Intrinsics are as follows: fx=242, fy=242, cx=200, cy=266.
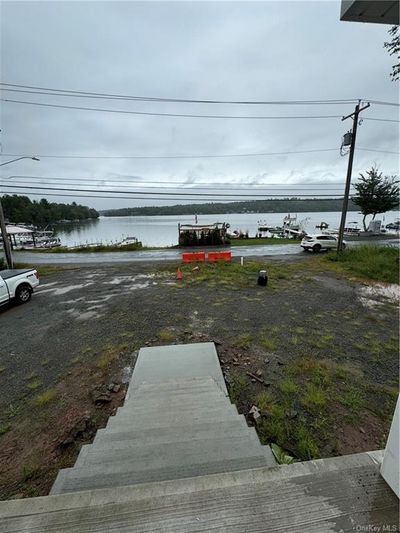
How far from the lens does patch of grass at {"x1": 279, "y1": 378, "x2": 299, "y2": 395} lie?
3.68m

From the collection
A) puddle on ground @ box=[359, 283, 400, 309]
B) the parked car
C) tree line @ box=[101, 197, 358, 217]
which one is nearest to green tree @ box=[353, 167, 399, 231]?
the parked car

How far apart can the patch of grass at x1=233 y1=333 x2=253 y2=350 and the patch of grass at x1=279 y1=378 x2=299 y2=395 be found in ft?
3.86

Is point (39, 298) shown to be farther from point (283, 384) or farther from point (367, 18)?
point (367, 18)

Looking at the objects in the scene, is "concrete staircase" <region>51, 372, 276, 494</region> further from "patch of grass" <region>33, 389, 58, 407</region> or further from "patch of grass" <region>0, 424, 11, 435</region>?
"patch of grass" <region>0, 424, 11, 435</region>

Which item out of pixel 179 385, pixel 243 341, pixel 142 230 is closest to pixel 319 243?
pixel 243 341

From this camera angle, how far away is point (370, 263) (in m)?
12.6

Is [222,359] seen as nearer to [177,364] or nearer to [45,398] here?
[177,364]

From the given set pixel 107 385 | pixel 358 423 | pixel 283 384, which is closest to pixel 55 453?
pixel 107 385

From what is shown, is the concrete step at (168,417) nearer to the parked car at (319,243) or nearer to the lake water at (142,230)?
the parked car at (319,243)

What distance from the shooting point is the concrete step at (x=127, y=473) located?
1815 millimetres

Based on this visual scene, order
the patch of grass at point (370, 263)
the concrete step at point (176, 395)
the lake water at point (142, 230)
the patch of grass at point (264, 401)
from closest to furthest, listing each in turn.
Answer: the concrete step at point (176, 395) → the patch of grass at point (264, 401) → the patch of grass at point (370, 263) → the lake water at point (142, 230)

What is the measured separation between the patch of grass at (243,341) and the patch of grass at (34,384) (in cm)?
365

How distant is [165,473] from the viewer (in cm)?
192

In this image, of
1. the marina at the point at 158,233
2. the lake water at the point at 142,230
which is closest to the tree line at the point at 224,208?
the lake water at the point at 142,230
